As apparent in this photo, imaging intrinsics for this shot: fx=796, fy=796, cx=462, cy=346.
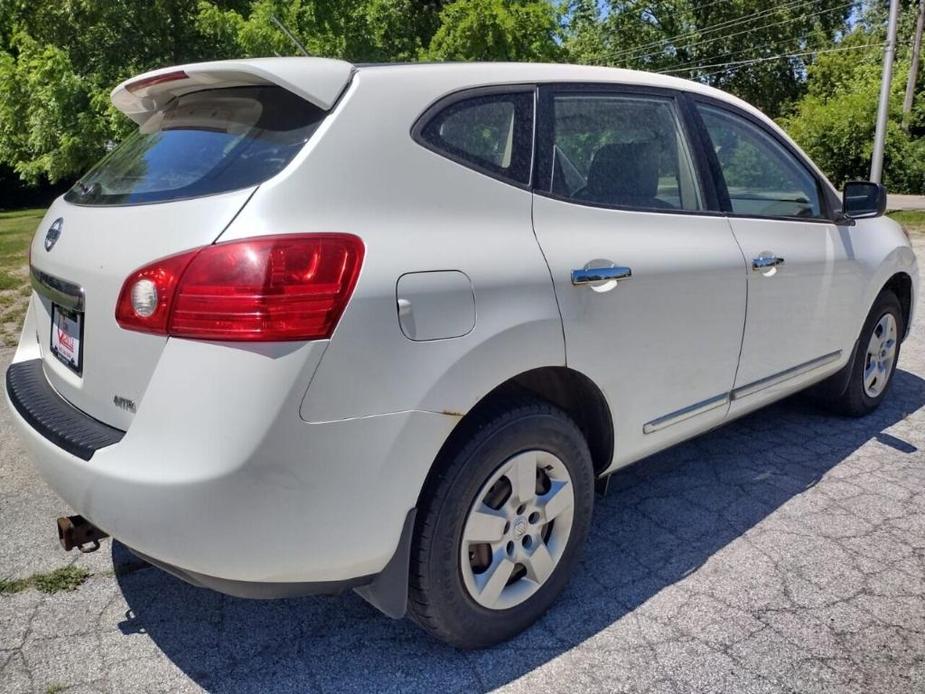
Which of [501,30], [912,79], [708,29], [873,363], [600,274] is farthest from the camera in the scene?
[708,29]

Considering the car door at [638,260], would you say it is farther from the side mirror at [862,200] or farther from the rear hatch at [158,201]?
the side mirror at [862,200]

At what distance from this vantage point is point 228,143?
2229 mm

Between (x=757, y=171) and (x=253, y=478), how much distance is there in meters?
2.78

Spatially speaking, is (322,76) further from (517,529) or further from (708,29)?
(708,29)

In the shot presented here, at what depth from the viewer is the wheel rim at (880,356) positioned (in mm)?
4508

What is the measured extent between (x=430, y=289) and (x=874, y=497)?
2611 mm

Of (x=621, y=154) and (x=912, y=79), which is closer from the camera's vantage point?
(x=621, y=154)

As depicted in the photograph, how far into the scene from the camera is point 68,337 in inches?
94.0

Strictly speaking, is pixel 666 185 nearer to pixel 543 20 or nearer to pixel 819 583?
pixel 819 583

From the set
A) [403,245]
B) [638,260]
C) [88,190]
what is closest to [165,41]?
[88,190]

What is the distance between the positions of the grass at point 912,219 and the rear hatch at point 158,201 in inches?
575

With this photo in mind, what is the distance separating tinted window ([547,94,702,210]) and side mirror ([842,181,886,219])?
1.42 metres

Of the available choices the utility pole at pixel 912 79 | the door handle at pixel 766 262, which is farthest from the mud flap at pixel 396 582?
the utility pole at pixel 912 79

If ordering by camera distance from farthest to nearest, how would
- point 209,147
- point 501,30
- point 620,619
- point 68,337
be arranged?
point 501,30
point 620,619
point 68,337
point 209,147
